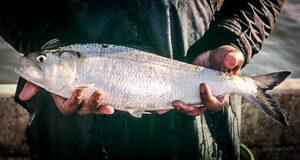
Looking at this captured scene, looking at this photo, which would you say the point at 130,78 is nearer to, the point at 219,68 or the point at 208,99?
the point at 208,99

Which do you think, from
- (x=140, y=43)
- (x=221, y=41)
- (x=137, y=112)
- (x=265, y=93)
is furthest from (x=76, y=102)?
(x=265, y=93)

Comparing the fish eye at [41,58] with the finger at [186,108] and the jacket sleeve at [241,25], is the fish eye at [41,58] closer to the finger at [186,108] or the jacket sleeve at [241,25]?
the finger at [186,108]

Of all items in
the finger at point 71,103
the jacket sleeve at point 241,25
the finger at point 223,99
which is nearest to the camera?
the finger at point 71,103

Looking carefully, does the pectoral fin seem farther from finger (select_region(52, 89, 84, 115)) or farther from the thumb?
the thumb

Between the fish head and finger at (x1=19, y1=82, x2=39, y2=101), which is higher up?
the fish head

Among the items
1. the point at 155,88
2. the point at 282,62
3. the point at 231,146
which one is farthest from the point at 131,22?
the point at 282,62

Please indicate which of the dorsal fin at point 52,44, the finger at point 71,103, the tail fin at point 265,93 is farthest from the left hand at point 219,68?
the dorsal fin at point 52,44

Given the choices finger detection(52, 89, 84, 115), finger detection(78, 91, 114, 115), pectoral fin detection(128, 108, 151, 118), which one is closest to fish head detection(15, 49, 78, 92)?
finger detection(52, 89, 84, 115)
